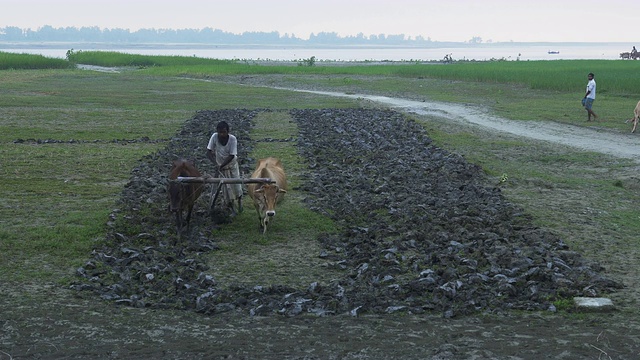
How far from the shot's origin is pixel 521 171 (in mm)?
19484

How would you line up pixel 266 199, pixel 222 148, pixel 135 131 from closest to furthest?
1. pixel 266 199
2. pixel 222 148
3. pixel 135 131

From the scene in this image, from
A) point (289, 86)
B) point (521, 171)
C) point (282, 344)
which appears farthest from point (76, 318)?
point (289, 86)

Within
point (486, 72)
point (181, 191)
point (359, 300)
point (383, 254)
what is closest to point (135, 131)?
point (181, 191)

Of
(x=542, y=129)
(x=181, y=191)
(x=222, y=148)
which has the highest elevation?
(x=222, y=148)

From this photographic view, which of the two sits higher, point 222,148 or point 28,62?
point 222,148

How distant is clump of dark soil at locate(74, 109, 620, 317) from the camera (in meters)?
9.70

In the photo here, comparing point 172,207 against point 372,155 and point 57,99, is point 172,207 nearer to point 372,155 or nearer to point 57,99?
point 372,155

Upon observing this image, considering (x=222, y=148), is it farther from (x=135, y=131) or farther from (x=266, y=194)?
(x=135, y=131)

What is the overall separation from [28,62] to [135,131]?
168 ft

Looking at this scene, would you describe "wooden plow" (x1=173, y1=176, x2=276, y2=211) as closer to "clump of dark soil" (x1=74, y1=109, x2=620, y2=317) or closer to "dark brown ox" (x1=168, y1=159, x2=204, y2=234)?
"dark brown ox" (x1=168, y1=159, x2=204, y2=234)

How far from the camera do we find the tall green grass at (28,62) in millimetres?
71750

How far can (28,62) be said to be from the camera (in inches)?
2896

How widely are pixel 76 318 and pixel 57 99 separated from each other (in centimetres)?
3271

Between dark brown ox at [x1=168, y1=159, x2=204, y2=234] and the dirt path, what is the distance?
13613mm
